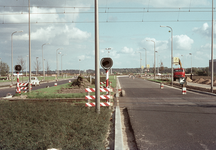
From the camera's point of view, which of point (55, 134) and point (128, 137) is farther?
point (128, 137)

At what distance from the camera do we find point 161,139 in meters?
6.79

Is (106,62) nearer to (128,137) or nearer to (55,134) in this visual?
(128,137)

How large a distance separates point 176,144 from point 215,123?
3458mm

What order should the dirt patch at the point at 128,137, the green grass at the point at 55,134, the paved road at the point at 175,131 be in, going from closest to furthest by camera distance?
the green grass at the point at 55,134 < the paved road at the point at 175,131 < the dirt patch at the point at 128,137

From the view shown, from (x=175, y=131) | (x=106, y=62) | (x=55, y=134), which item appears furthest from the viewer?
(x=106, y=62)

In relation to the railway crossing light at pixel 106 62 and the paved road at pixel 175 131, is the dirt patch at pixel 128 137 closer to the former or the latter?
the paved road at pixel 175 131

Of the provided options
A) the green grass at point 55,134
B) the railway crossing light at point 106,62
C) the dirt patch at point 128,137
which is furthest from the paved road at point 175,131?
the railway crossing light at point 106,62

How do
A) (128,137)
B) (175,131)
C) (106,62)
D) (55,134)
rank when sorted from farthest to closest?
(106,62) → (175,131) → (128,137) → (55,134)

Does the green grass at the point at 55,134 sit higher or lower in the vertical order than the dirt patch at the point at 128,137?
higher

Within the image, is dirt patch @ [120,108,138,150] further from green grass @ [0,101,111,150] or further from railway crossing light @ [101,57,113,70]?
railway crossing light @ [101,57,113,70]

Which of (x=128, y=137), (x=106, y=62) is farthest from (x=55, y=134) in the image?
(x=106, y=62)

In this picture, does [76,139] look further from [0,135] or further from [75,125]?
[0,135]

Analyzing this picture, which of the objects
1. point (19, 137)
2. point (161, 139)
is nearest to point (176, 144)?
point (161, 139)

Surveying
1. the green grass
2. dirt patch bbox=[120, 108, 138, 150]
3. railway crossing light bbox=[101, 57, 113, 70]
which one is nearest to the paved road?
dirt patch bbox=[120, 108, 138, 150]
